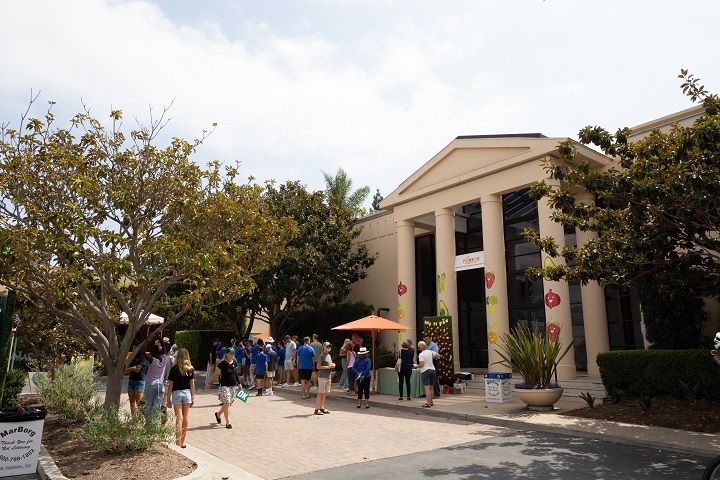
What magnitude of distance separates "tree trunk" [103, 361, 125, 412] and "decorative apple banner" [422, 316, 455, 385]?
937 centimetres

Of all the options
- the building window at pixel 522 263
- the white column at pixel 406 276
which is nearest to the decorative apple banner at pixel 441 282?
the white column at pixel 406 276

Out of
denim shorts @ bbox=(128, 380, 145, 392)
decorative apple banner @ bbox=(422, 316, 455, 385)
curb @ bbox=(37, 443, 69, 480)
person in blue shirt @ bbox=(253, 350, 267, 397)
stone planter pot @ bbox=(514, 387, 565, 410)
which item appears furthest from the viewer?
person in blue shirt @ bbox=(253, 350, 267, 397)

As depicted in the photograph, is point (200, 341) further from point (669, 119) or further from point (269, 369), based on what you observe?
point (669, 119)

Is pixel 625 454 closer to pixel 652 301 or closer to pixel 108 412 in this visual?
pixel 652 301

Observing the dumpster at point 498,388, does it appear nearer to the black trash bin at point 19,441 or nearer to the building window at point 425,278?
the black trash bin at point 19,441

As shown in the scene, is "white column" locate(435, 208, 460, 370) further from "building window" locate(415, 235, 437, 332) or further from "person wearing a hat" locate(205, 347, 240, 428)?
"person wearing a hat" locate(205, 347, 240, 428)

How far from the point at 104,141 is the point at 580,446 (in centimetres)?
994

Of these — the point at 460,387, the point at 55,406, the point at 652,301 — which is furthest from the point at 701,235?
the point at 55,406

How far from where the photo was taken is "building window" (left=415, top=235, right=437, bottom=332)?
24.4 meters

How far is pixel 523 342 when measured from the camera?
40.8 ft

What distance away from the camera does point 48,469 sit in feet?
22.4

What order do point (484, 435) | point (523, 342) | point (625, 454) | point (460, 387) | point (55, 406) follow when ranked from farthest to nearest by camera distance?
point (460, 387), point (523, 342), point (55, 406), point (484, 435), point (625, 454)

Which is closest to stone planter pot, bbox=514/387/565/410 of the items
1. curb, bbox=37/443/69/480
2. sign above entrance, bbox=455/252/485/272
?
sign above entrance, bbox=455/252/485/272

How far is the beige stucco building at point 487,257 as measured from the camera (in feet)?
54.6
